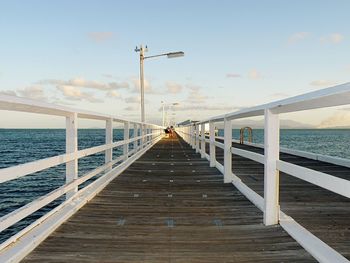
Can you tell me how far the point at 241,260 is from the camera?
316 cm

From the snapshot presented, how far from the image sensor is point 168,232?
13.0 feet

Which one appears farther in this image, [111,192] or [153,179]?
[153,179]

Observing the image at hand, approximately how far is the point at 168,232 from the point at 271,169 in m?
1.32

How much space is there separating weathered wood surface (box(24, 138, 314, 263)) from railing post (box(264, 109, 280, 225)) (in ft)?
0.53

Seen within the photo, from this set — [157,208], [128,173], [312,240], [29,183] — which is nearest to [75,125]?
[157,208]

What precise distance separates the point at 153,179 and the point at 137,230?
3.96 m

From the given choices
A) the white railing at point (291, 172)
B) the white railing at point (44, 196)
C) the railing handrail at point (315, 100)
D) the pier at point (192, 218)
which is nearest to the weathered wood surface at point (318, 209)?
the pier at point (192, 218)

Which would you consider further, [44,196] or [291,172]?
[44,196]

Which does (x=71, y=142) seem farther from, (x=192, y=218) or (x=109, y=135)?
(x=109, y=135)

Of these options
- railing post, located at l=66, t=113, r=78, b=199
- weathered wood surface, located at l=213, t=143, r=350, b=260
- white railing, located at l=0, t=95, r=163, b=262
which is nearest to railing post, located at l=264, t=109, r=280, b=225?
weathered wood surface, located at l=213, t=143, r=350, b=260

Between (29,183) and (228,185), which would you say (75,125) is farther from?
(29,183)

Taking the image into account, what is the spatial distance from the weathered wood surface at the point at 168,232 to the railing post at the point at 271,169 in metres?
0.16

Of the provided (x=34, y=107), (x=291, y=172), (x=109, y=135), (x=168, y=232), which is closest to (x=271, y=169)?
(x=291, y=172)

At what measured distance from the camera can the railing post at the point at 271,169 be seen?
4.14 m
